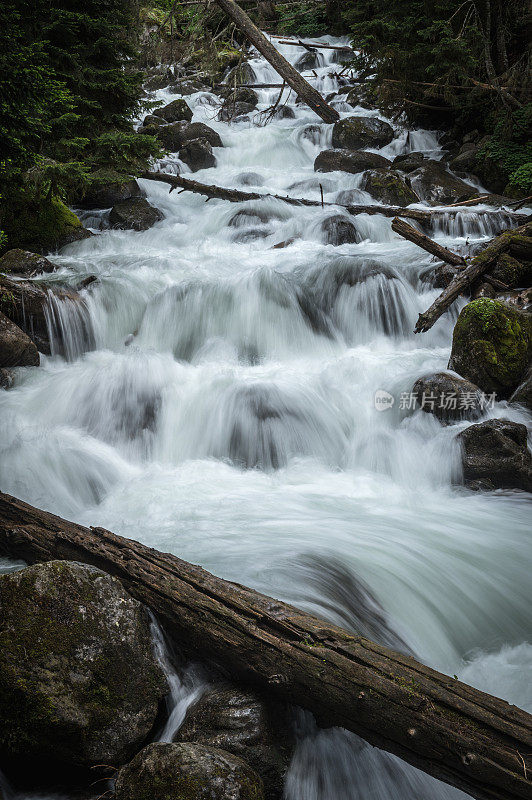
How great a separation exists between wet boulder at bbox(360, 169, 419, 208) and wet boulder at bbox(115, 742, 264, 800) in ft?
37.6

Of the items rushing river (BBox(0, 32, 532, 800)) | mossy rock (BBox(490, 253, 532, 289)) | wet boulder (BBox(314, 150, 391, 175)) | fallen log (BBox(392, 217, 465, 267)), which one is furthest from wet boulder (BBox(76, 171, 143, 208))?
mossy rock (BBox(490, 253, 532, 289))

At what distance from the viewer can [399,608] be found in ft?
10.9

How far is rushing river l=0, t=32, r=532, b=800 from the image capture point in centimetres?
331

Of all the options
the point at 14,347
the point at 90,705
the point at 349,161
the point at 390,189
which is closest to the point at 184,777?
the point at 90,705

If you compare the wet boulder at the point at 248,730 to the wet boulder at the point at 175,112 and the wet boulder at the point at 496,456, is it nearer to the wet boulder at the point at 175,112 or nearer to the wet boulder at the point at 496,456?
the wet boulder at the point at 496,456

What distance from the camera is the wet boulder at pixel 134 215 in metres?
11.0

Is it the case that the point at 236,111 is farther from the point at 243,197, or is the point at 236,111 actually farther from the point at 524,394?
the point at 524,394

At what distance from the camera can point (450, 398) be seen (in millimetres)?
5504

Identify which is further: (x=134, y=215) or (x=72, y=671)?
(x=134, y=215)

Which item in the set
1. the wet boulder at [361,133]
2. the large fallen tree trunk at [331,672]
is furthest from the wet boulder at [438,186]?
the large fallen tree trunk at [331,672]

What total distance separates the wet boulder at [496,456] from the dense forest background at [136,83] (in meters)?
4.98

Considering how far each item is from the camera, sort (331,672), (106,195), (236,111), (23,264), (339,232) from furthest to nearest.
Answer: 1. (236,111)
2. (106,195)
3. (339,232)
4. (23,264)
5. (331,672)

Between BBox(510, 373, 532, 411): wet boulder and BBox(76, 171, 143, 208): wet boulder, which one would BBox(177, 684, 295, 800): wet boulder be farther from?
BBox(76, 171, 143, 208): wet boulder

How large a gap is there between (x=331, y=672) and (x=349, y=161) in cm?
1361
